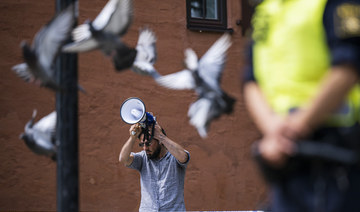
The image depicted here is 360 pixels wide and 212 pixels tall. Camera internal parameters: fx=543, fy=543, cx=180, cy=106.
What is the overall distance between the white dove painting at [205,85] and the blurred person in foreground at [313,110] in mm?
808

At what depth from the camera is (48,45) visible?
237cm

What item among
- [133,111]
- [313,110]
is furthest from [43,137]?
[133,111]

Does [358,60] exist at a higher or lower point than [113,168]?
higher

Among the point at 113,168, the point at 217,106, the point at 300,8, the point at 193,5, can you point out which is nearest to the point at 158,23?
the point at 193,5

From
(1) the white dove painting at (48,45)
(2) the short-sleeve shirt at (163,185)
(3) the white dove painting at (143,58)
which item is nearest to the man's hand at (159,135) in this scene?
(2) the short-sleeve shirt at (163,185)

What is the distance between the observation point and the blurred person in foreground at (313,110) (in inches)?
61.3

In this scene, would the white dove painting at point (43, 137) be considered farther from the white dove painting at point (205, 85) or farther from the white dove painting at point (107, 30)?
the white dove painting at point (205, 85)

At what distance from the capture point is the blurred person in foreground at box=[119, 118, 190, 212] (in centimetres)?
465

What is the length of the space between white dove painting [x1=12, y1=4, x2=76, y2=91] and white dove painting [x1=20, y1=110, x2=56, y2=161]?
35cm

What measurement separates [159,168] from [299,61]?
3259mm

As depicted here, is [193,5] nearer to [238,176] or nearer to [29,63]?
[238,176]

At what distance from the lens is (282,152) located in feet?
5.25

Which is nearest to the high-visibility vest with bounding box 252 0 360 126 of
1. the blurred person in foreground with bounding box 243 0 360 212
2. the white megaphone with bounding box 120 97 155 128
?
the blurred person in foreground with bounding box 243 0 360 212

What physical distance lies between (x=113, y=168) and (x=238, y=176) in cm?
185
